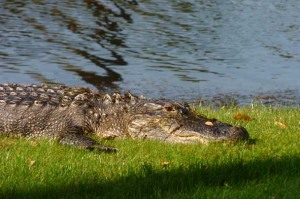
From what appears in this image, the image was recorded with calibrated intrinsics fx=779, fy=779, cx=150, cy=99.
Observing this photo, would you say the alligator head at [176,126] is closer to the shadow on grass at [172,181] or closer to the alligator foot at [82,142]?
the alligator foot at [82,142]

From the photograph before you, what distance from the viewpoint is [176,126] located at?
26.0ft

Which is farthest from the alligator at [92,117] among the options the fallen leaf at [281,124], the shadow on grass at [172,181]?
the shadow on grass at [172,181]

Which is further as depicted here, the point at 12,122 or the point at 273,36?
the point at 273,36

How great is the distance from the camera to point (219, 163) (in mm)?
6656

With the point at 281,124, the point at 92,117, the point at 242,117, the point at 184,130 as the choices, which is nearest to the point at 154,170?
the point at 184,130

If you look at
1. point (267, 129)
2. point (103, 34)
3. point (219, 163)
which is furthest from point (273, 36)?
point (219, 163)

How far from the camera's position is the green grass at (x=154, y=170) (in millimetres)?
5934

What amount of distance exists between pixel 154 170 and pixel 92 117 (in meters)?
2.01

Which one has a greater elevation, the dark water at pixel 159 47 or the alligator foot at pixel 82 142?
the alligator foot at pixel 82 142

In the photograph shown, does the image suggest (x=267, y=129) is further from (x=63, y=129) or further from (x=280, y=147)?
(x=63, y=129)

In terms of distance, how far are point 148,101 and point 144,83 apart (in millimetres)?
5470

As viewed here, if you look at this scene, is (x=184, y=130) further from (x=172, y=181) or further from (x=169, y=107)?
(x=172, y=181)

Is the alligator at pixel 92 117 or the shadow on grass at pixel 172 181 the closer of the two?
the shadow on grass at pixel 172 181

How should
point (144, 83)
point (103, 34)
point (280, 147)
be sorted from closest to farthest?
point (280, 147) < point (144, 83) < point (103, 34)
